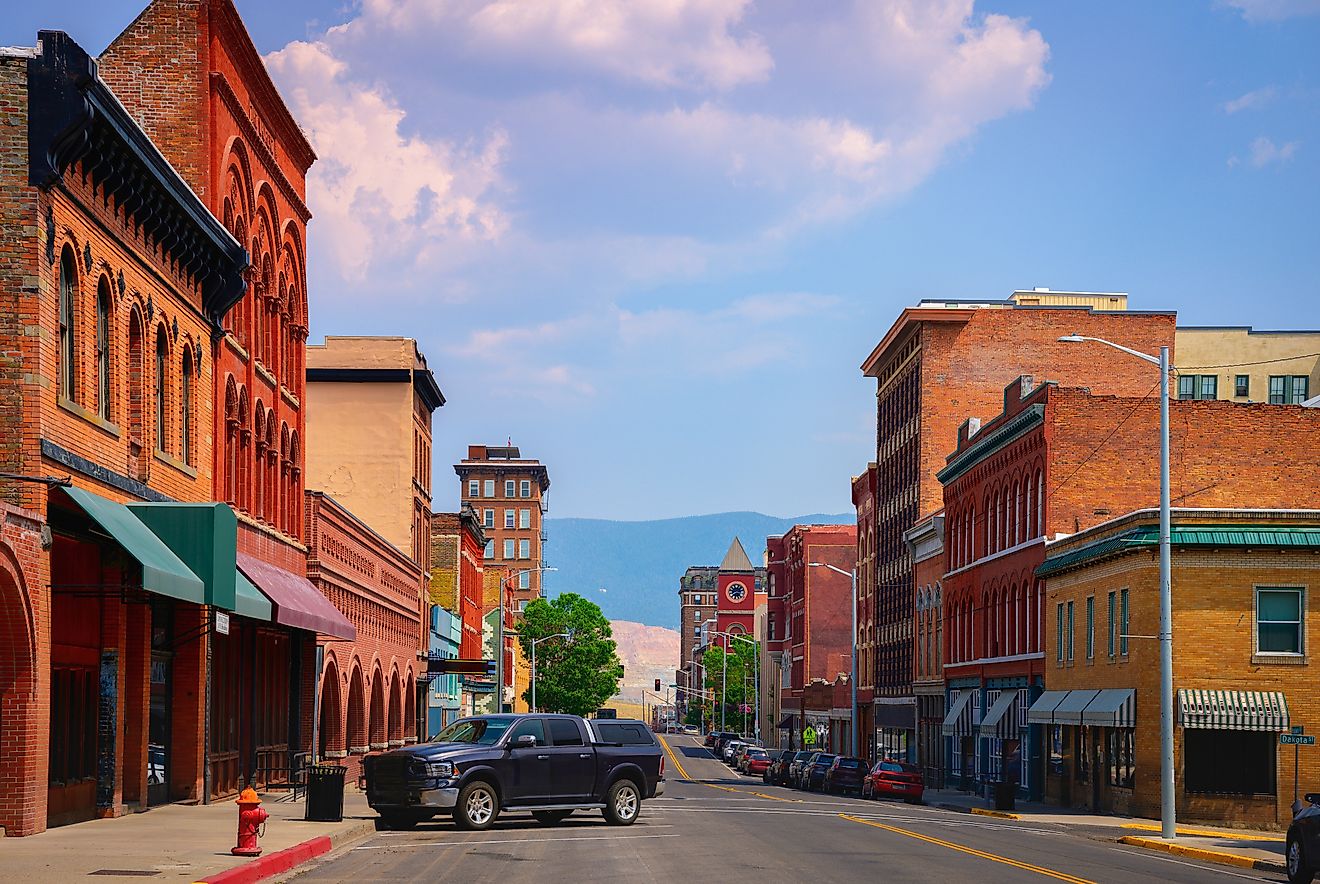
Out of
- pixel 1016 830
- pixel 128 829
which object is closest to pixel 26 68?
pixel 128 829

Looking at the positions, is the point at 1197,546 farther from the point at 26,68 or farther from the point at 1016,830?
the point at 26,68

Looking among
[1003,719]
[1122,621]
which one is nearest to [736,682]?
[1003,719]

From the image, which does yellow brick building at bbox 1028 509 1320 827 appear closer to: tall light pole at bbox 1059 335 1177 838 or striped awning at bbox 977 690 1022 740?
tall light pole at bbox 1059 335 1177 838

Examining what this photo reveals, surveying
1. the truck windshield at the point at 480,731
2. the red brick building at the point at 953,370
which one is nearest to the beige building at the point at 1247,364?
the red brick building at the point at 953,370

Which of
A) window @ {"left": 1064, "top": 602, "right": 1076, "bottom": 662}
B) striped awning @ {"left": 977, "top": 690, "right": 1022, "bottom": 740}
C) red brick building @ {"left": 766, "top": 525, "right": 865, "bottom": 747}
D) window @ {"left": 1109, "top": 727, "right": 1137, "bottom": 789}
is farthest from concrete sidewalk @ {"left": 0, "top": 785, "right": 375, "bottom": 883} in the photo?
red brick building @ {"left": 766, "top": 525, "right": 865, "bottom": 747}

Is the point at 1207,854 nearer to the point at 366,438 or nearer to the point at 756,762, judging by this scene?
the point at 366,438

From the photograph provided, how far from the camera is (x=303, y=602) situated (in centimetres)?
3856

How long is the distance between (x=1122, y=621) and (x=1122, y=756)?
143 inches

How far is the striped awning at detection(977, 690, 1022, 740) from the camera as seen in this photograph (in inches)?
2345

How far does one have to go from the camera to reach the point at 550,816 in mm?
33625

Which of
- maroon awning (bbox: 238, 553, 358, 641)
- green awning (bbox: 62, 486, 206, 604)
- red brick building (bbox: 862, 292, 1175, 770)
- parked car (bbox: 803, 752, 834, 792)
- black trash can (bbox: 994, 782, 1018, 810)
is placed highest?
red brick building (bbox: 862, 292, 1175, 770)

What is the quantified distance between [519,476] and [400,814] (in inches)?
Answer: 5979

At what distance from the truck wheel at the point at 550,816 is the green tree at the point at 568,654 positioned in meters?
112

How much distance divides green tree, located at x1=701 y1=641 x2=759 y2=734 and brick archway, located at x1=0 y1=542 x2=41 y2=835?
144681 mm
